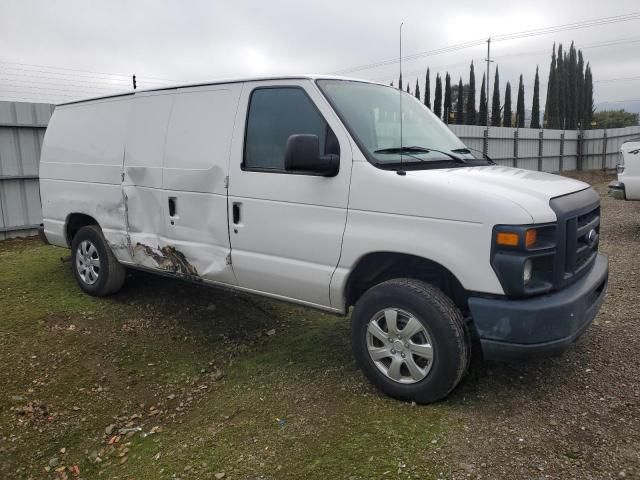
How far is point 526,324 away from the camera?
10.3ft

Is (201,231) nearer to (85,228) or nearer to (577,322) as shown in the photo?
(85,228)

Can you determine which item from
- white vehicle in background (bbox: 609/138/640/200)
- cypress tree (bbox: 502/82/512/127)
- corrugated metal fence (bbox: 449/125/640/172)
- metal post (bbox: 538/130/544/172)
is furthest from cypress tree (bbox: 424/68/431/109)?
white vehicle in background (bbox: 609/138/640/200)

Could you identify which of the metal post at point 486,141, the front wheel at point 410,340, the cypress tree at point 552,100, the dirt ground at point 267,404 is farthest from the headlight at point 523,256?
the cypress tree at point 552,100

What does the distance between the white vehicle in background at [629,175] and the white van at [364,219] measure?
18.8 feet

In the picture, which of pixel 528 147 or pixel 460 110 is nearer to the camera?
pixel 528 147

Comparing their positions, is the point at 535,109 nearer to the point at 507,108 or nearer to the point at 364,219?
the point at 507,108

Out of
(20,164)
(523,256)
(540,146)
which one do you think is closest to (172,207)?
(523,256)

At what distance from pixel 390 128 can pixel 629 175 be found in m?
6.66

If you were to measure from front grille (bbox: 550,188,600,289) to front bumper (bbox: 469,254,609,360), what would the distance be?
0.56ft

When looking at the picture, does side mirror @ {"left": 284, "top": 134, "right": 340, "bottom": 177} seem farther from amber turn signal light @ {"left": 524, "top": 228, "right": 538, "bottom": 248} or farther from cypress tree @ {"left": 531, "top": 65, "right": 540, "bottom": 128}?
cypress tree @ {"left": 531, "top": 65, "right": 540, "bottom": 128}

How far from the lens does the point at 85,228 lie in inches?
232

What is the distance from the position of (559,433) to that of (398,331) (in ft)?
3.62

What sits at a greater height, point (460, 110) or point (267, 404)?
point (460, 110)

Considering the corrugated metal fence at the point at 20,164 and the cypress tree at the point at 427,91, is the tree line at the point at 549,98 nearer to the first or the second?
the cypress tree at the point at 427,91
